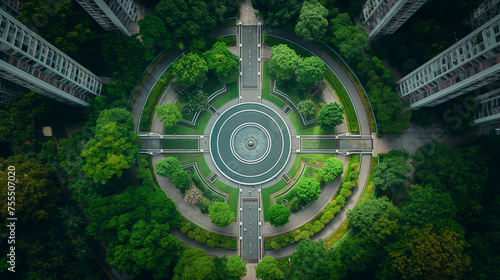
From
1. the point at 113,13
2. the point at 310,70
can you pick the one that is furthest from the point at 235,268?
the point at 113,13

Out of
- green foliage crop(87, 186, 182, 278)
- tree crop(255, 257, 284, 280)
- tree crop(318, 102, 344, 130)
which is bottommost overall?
tree crop(255, 257, 284, 280)

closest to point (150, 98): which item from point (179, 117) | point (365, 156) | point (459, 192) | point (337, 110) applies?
point (179, 117)

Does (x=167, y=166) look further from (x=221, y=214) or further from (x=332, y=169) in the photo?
(x=332, y=169)

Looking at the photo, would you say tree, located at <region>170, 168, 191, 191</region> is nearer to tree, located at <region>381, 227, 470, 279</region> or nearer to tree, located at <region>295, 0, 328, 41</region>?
tree, located at <region>295, 0, 328, 41</region>

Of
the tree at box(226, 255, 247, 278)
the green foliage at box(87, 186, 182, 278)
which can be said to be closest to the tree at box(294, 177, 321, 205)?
the tree at box(226, 255, 247, 278)

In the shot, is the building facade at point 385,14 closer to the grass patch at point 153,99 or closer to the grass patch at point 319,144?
the grass patch at point 319,144

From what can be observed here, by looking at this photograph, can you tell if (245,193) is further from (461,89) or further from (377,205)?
(461,89)

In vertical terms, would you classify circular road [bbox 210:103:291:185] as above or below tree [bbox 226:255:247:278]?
above

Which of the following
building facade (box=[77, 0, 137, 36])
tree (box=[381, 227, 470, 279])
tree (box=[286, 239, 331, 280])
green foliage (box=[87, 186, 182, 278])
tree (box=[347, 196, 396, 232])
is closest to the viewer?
tree (box=[381, 227, 470, 279])
